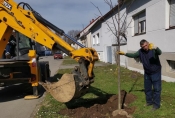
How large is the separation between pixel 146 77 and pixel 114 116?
4.83 ft

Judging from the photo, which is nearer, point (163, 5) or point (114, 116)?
point (114, 116)

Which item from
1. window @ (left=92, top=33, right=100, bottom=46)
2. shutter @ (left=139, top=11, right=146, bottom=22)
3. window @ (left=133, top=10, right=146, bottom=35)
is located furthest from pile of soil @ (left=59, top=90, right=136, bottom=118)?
window @ (left=92, top=33, right=100, bottom=46)

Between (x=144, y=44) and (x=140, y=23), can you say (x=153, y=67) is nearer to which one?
(x=144, y=44)

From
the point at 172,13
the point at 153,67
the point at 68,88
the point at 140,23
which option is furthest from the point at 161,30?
the point at 68,88

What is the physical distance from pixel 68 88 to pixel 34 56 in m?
2.92

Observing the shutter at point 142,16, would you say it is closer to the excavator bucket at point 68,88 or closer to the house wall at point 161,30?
the house wall at point 161,30

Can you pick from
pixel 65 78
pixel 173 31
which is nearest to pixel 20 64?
pixel 65 78

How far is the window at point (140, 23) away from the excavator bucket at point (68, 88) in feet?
27.2

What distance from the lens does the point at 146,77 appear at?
5734mm

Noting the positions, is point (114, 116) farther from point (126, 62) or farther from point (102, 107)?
point (126, 62)

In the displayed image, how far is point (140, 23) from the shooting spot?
13070 mm

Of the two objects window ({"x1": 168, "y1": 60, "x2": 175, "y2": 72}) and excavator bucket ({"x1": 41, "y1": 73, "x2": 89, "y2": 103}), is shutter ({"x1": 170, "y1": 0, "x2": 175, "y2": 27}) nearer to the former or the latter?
window ({"x1": 168, "y1": 60, "x2": 175, "y2": 72})

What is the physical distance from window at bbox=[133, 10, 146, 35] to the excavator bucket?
326 inches

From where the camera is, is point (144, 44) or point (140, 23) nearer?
point (144, 44)
